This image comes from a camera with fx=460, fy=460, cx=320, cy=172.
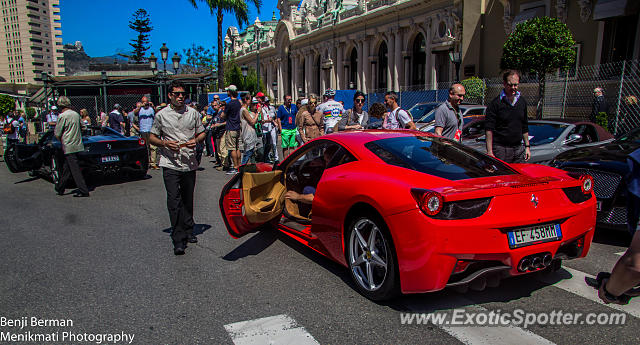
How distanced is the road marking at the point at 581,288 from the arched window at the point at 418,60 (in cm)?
3014

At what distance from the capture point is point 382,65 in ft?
126

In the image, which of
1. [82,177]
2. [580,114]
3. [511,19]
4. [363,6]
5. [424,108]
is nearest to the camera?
[82,177]

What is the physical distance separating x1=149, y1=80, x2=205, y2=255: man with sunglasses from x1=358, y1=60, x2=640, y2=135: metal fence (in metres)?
11.6

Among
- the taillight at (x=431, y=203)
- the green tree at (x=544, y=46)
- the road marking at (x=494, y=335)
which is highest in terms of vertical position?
the green tree at (x=544, y=46)

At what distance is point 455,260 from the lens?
3.17m

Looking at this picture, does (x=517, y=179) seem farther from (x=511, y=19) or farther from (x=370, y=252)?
(x=511, y=19)

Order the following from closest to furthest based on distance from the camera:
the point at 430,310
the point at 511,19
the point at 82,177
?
the point at 430,310, the point at 82,177, the point at 511,19

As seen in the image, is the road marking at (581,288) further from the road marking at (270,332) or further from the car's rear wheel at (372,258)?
the road marking at (270,332)

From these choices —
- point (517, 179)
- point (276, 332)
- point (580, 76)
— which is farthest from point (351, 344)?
point (580, 76)

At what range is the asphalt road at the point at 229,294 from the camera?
127 inches

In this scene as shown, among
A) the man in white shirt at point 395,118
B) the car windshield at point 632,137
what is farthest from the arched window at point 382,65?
the car windshield at point 632,137

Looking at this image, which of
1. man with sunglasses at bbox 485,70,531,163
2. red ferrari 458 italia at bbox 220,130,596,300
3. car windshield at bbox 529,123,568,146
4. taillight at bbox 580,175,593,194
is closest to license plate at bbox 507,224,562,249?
red ferrari 458 italia at bbox 220,130,596,300

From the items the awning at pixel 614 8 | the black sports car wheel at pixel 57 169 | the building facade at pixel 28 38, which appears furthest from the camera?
the building facade at pixel 28 38

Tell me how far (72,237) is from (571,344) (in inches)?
220
